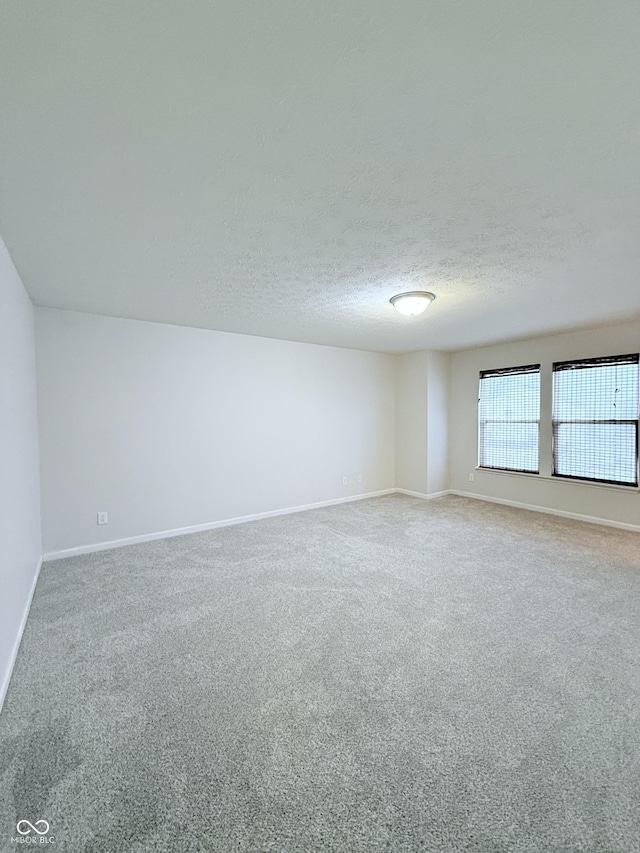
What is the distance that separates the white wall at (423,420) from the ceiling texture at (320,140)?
3144mm

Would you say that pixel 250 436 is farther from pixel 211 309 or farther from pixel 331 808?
pixel 331 808

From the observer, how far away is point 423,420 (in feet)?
18.9

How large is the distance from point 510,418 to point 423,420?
124 centimetres

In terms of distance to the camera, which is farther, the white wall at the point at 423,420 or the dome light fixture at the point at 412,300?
the white wall at the point at 423,420

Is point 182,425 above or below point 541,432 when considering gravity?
above

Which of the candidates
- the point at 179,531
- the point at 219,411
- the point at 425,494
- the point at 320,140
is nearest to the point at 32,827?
the point at 320,140

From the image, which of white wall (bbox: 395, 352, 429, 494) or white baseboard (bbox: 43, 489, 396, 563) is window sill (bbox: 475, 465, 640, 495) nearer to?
white wall (bbox: 395, 352, 429, 494)

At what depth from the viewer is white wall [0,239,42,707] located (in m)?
1.90

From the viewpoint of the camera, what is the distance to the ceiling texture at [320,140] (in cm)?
93

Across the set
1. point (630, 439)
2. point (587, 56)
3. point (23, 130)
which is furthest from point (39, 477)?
point (630, 439)

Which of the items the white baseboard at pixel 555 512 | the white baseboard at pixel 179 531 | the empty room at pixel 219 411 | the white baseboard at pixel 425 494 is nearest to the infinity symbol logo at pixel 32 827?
the empty room at pixel 219 411

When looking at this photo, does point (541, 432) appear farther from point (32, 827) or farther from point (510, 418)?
point (32, 827)

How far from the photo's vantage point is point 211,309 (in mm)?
3439

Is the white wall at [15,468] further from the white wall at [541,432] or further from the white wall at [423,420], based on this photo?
the white wall at [541,432]
